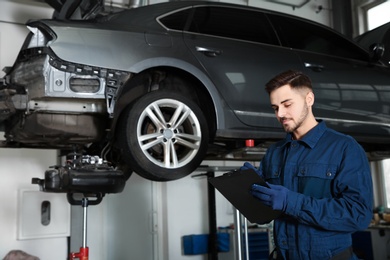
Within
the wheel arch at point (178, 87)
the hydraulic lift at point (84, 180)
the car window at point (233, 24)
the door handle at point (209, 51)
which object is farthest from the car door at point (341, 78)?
the hydraulic lift at point (84, 180)

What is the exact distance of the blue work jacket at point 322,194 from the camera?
121 centimetres

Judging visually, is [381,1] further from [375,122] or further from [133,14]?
[133,14]

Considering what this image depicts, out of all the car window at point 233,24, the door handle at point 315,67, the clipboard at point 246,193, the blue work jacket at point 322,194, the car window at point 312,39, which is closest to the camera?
the blue work jacket at point 322,194

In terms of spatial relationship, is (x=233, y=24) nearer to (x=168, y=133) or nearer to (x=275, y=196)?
(x=168, y=133)

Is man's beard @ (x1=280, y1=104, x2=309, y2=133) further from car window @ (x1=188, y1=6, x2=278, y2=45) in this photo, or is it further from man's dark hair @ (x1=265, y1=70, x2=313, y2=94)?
car window @ (x1=188, y1=6, x2=278, y2=45)

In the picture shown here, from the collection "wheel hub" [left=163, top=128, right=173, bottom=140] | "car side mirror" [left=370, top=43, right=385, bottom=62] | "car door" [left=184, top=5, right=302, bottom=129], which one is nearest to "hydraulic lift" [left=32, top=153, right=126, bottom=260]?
"wheel hub" [left=163, top=128, right=173, bottom=140]

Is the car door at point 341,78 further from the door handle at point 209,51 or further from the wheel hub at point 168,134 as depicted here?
the wheel hub at point 168,134

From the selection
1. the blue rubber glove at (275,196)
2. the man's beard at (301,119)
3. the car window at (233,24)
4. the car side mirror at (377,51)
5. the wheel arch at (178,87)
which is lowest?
the blue rubber glove at (275,196)

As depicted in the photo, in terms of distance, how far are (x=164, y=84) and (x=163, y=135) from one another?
16.4 inches

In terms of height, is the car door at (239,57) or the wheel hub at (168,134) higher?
the car door at (239,57)

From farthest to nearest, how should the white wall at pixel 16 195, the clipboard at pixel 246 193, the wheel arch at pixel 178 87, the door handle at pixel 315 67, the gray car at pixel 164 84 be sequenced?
1. the white wall at pixel 16 195
2. the door handle at pixel 315 67
3. the wheel arch at pixel 178 87
4. the gray car at pixel 164 84
5. the clipboard at pixel 246 193

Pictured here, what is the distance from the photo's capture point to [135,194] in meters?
5.17

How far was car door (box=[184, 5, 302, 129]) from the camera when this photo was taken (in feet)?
8.41

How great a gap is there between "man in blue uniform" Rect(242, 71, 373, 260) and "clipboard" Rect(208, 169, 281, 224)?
2.0 inches
